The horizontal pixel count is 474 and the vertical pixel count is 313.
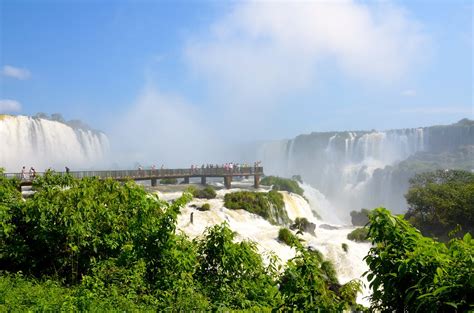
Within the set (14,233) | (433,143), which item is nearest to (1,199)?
(14,233)

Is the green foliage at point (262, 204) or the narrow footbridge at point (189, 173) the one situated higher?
the narrow footbridge at point (189, 173)

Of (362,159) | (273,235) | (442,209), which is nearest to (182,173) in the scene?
(273,235)

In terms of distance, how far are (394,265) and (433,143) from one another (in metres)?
94.1

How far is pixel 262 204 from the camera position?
1151 inches

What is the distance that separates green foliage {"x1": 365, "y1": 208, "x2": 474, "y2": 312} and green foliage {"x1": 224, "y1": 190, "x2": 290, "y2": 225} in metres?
24.0

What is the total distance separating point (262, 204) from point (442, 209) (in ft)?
43.3

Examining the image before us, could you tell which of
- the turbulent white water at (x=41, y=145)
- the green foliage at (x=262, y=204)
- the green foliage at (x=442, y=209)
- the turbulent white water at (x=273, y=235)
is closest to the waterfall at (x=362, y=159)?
the green foliage at (x=442, y=209)

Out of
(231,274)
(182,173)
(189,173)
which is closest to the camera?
(231,274)

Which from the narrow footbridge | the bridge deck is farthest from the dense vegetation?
the narrow footbridge

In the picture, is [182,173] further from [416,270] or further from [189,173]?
[416,270]

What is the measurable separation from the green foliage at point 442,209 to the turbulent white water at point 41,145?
50.0 metres

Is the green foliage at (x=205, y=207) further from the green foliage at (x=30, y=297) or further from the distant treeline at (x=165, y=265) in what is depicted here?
the green foliage at (x=30, y=297)

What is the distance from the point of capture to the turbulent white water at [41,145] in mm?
51781

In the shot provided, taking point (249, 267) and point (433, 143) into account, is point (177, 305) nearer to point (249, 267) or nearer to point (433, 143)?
point (249, 267)
